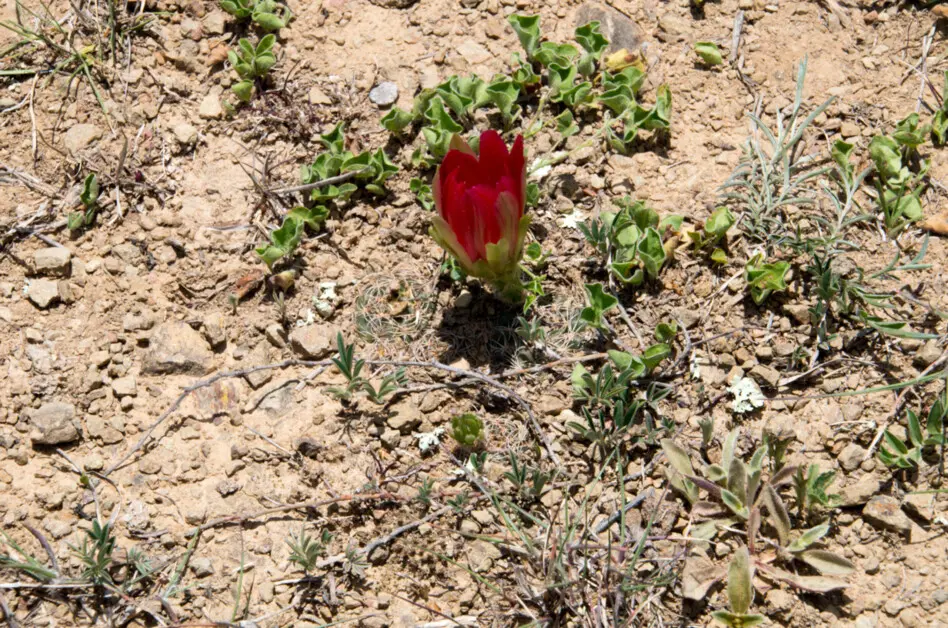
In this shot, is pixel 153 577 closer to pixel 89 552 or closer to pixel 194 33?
pixel 89 552

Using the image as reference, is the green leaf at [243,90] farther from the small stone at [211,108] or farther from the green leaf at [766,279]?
the green leaf at [766,279]

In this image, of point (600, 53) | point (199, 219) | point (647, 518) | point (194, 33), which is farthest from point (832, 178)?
point (194, 33)

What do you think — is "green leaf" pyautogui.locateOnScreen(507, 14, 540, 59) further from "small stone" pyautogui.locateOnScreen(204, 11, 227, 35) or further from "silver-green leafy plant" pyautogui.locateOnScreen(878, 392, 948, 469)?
"silver-green leafy plant" pyautogui.locateOnScreen(878, 392, 948, 469)

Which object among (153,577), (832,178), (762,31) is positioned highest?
(762,31)

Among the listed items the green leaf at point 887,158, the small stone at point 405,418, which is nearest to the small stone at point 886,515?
the green leaf at point 887,158

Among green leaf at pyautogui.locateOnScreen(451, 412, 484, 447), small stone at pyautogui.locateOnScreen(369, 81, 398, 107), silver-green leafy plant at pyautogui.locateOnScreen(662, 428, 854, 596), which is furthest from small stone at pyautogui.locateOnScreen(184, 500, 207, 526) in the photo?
small stone at pyautogui.locateOnScreen(369, 81, 398, 107)

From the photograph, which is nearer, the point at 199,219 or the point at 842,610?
the point at 842,610

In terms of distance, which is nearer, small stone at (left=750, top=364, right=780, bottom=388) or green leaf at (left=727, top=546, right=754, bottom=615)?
green leaf at (left=727, top=546, right=754, bottom=615)
